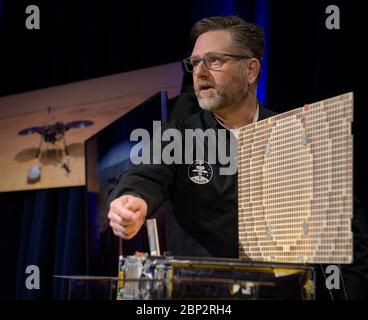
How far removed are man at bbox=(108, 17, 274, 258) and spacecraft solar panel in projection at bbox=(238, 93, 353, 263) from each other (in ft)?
0.76

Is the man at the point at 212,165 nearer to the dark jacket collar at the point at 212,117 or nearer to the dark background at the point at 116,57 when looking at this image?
the dark jacket collar at the point at 212,117

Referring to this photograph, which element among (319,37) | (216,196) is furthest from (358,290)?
(319,37)

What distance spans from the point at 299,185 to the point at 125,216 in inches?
15.6

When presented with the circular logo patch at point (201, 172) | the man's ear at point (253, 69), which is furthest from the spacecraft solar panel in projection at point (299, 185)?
the man's ear at point (253, 69)

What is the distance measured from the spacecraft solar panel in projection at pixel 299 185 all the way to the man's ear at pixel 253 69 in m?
0.47

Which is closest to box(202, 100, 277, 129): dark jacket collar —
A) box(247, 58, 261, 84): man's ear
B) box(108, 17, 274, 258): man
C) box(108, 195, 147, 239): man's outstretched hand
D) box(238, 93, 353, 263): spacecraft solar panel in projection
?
box(108, 17, 274, 258): man

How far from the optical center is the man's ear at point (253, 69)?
2.18 metres

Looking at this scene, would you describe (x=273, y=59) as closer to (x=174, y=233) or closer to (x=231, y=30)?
(x=231, y=30)

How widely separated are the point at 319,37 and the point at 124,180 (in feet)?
3.32

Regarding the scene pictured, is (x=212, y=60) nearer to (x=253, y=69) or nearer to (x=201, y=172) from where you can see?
(x=253, y=69)

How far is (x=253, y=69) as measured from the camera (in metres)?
2.21

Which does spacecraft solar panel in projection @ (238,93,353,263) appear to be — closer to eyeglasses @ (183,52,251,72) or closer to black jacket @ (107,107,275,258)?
black jacket @ (107,107,275,258)

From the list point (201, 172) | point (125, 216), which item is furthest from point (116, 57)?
point (125, 216)

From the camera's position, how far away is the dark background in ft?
8.05
